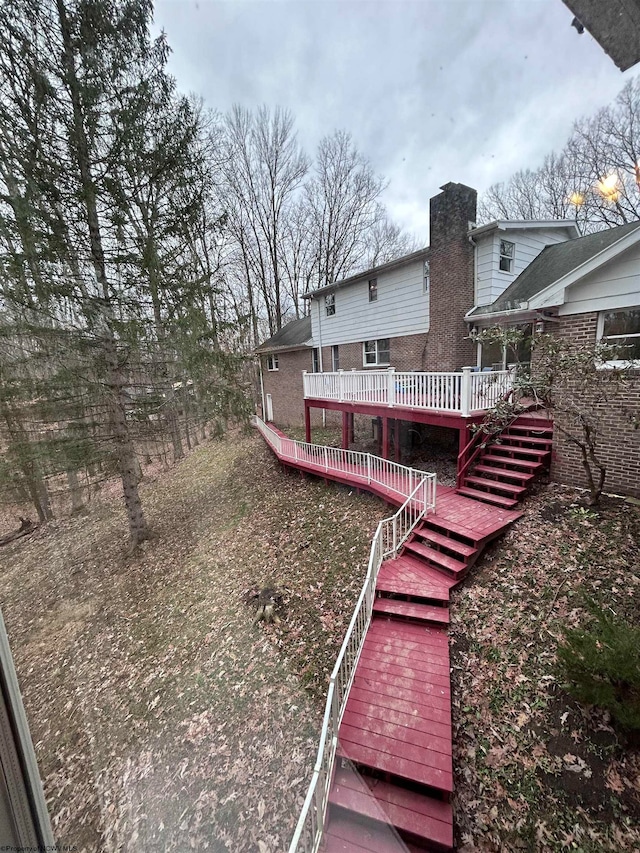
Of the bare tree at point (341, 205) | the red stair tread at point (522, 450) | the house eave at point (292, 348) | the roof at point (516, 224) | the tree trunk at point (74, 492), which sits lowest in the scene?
the red stair tread at point (522, 450)

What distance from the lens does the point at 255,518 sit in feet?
23.6

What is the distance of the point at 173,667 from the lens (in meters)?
4.02

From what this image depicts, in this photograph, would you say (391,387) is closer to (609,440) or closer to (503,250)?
(609,440)

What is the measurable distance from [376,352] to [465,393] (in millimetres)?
5402

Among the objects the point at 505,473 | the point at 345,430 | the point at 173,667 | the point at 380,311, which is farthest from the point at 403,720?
the point at 380,311

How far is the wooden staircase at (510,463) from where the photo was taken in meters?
5.58

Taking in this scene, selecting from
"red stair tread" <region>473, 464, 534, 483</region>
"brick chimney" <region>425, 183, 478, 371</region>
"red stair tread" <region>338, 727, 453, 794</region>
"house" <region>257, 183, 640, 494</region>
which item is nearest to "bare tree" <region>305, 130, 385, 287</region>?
"brick chimney" <region>425, 183, 478, 371</region>

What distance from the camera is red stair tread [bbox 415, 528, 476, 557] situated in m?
4.50

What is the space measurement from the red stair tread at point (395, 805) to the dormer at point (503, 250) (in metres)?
8.94

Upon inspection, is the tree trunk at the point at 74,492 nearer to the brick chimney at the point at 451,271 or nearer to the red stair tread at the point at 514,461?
the red stair tread at the point at 514,461

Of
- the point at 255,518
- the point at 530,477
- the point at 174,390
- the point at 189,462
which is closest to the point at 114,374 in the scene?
the point at 174,390

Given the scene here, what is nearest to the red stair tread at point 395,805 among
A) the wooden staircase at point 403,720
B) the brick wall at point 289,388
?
the wooden staircase at point 403,720

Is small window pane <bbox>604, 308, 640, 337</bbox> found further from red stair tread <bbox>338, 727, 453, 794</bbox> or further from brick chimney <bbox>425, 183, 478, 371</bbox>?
red stair tread <bbox>338, 727, 453, 794</bbox>

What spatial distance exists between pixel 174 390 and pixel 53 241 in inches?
93.9
